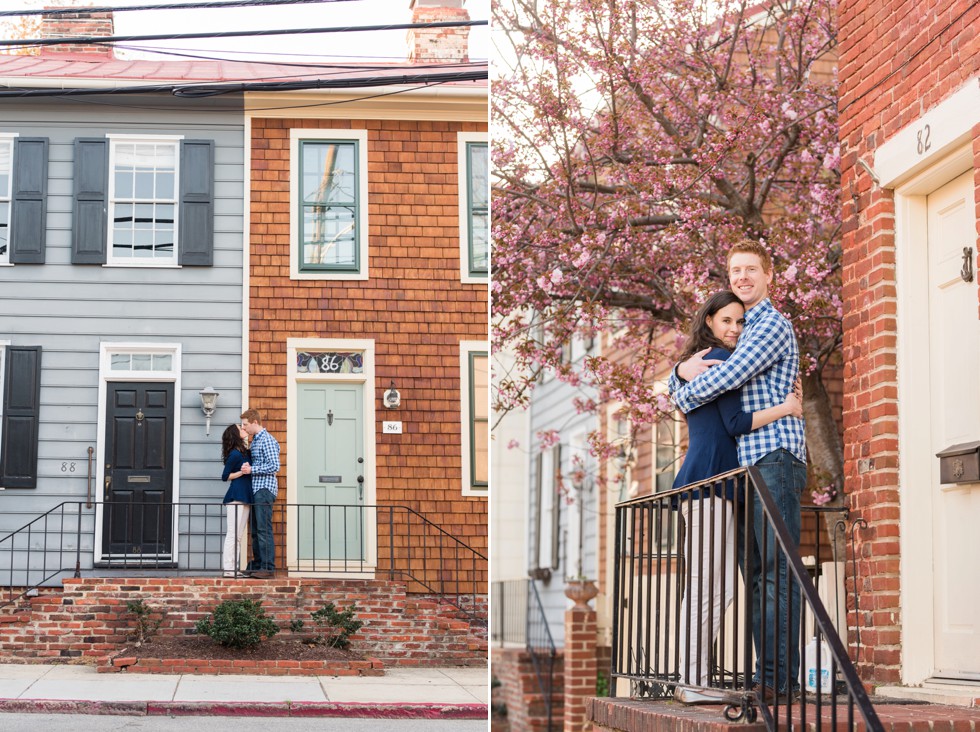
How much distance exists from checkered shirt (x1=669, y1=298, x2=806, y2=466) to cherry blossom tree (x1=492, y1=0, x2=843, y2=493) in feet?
13.7

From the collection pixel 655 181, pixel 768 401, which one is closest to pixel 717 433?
pixel 768 401

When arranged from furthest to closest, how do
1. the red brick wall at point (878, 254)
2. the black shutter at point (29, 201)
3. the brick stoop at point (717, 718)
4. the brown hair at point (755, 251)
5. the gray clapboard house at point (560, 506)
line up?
the gray clapboard house at point (560, 506) < the black shutter at point (29, 201) < the red brick wall at point (878, 254) < the brown hair at point (755, 251) < the brick stoop at point (717, 718)

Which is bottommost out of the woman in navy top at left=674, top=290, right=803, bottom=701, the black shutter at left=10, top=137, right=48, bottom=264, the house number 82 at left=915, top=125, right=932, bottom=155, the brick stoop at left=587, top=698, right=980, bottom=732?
the brick stoop at left=587, top=698, right=980, bottom=732

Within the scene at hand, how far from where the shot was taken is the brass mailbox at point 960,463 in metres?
6.20

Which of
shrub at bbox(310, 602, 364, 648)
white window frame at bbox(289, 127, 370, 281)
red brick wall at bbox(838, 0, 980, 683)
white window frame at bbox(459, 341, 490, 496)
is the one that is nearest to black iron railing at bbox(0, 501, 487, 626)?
white window frame at bbox(459, 341, 490, 496)

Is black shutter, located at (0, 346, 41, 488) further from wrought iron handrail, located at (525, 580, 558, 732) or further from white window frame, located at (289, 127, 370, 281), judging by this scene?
wrought iron handrail, located at (525, 580, 558, 732)

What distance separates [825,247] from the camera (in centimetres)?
1007

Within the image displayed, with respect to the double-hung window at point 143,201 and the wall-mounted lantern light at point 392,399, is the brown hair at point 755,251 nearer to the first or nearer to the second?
the wall-mounted lantern light at point 392,399

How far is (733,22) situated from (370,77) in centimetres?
584

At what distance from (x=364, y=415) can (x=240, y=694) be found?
5.04m

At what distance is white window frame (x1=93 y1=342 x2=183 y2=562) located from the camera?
1503cm

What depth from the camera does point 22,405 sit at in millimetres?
15102

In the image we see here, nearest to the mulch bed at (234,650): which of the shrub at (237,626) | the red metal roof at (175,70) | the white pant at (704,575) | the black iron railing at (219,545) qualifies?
the shrub at (237,626)

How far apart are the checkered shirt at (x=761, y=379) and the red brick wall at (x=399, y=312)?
398 inches
